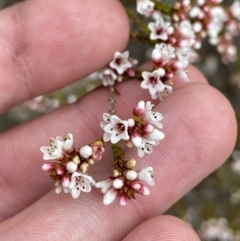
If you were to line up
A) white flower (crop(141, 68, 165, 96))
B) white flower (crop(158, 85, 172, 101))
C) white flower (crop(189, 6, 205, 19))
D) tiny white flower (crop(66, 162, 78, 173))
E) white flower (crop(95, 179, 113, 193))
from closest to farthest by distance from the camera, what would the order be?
tiny white flower (crop(66, 162, 78, 173)) → white flower (crop(95, 179, 113, 193)) → white flower (crop(141, 68, 165, 96)) → white flower (crop(158, 85, 172, 101)) → white flower (crop(189, 6, 205, 19))

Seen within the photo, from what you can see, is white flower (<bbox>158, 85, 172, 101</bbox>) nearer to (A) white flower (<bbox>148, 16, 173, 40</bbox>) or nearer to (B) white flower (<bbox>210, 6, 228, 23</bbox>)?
(A) white flower (<bbox>148, 16, 173, 40</bbox>)

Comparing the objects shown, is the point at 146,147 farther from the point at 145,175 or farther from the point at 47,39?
the point at 47,39

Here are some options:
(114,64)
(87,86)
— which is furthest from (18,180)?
(87,86)

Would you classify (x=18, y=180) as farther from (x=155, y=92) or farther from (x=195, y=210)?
(x=195, y=210)

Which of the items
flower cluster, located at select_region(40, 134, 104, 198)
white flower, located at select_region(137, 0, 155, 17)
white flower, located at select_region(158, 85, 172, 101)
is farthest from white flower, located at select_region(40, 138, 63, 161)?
white flower, located at select_region(137, 0, 155, 17)

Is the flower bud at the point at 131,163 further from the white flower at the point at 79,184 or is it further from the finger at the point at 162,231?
the finger at the point at 162,231

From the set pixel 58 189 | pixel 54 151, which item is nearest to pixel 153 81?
pixel 54 151
